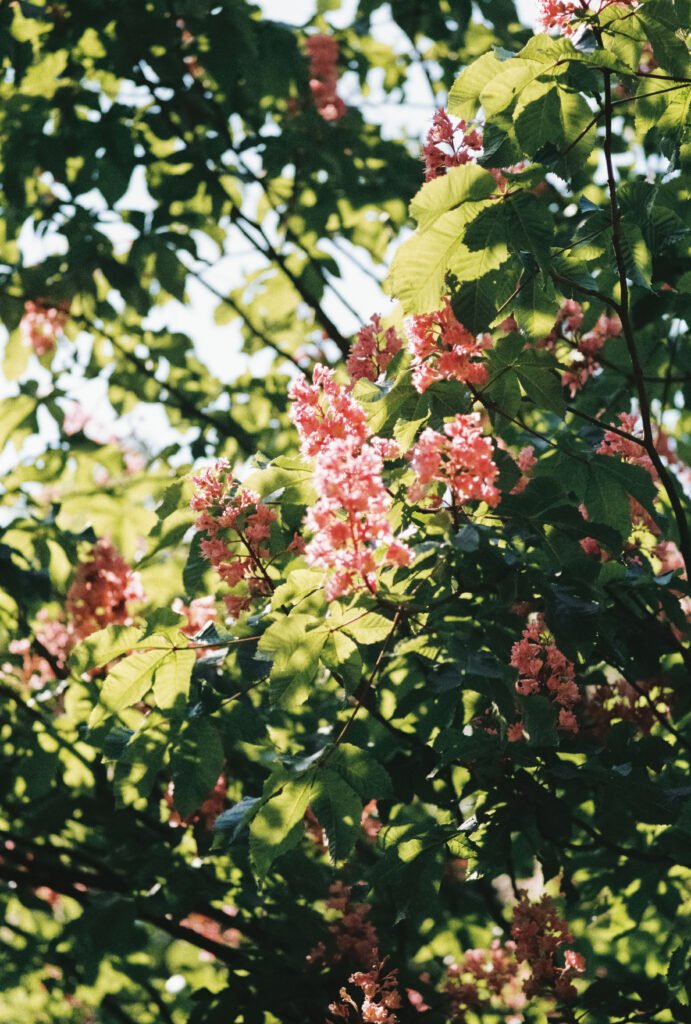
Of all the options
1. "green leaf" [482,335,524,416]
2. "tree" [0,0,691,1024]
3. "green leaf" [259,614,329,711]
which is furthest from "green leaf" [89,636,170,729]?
"green leaf" [482,335,524,416]

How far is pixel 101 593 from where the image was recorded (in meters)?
3.61

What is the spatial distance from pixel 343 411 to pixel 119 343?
3045 mm

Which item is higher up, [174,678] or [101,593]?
[101,593]

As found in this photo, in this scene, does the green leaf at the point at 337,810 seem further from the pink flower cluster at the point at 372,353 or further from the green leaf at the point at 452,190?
the green leaf at the point at 452,190

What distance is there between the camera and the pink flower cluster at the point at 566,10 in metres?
1.82

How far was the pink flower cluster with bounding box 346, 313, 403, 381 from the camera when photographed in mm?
2232

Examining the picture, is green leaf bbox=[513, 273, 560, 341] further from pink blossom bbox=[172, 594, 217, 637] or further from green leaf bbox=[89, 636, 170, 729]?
pink blossom bbox=[172, 594, 217, 637]

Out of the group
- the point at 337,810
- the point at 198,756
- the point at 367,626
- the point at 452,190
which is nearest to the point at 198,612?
the point at 198,756

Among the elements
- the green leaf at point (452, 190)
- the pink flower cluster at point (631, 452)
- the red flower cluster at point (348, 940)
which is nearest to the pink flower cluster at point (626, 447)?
the pink flower cluster at point (631, 452)

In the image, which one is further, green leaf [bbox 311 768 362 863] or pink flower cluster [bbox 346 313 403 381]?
pink flower cluster [bbox 346 313 403 381]

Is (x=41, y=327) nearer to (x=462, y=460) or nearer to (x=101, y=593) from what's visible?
(x=101, y=593)

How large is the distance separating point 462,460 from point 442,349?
0.30 meters

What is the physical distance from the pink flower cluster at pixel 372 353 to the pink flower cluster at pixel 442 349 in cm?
37

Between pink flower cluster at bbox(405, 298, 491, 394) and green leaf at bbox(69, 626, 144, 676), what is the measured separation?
79 centimetres
